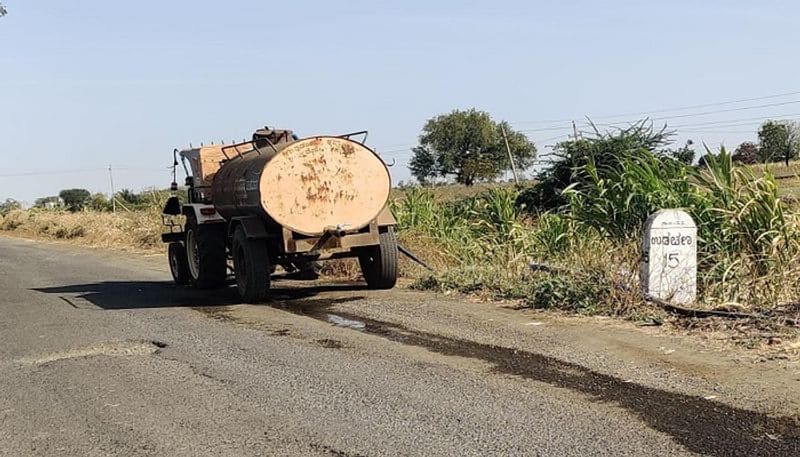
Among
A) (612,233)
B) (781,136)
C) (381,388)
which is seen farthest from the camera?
(781,136)

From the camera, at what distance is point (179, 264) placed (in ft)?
47.3

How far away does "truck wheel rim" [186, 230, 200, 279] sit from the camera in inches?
545

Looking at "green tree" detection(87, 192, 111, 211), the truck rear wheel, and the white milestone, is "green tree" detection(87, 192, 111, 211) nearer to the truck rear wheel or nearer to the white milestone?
the truck rear wheel

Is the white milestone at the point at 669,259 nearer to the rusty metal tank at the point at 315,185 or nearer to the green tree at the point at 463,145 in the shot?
the rusty metal tank at the point at 315,185

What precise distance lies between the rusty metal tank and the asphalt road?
55.4 inches

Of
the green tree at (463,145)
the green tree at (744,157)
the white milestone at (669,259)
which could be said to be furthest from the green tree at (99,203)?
the white milestone at (669,259)

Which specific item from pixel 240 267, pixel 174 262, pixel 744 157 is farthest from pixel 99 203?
pixel 744 157

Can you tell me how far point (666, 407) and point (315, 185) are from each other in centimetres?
640

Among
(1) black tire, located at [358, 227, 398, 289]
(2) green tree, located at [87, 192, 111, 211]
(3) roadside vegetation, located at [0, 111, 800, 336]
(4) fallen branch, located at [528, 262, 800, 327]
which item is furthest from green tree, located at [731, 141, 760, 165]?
(2) green tree, located at [87, 192, 111, 211]

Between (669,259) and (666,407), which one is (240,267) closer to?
(669,259)

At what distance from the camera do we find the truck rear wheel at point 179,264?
1431cm

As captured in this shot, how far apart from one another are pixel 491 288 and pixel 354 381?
4.49 m

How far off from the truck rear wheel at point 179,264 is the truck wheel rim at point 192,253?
150 millimetres

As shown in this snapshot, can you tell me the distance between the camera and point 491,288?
35.6 ft
